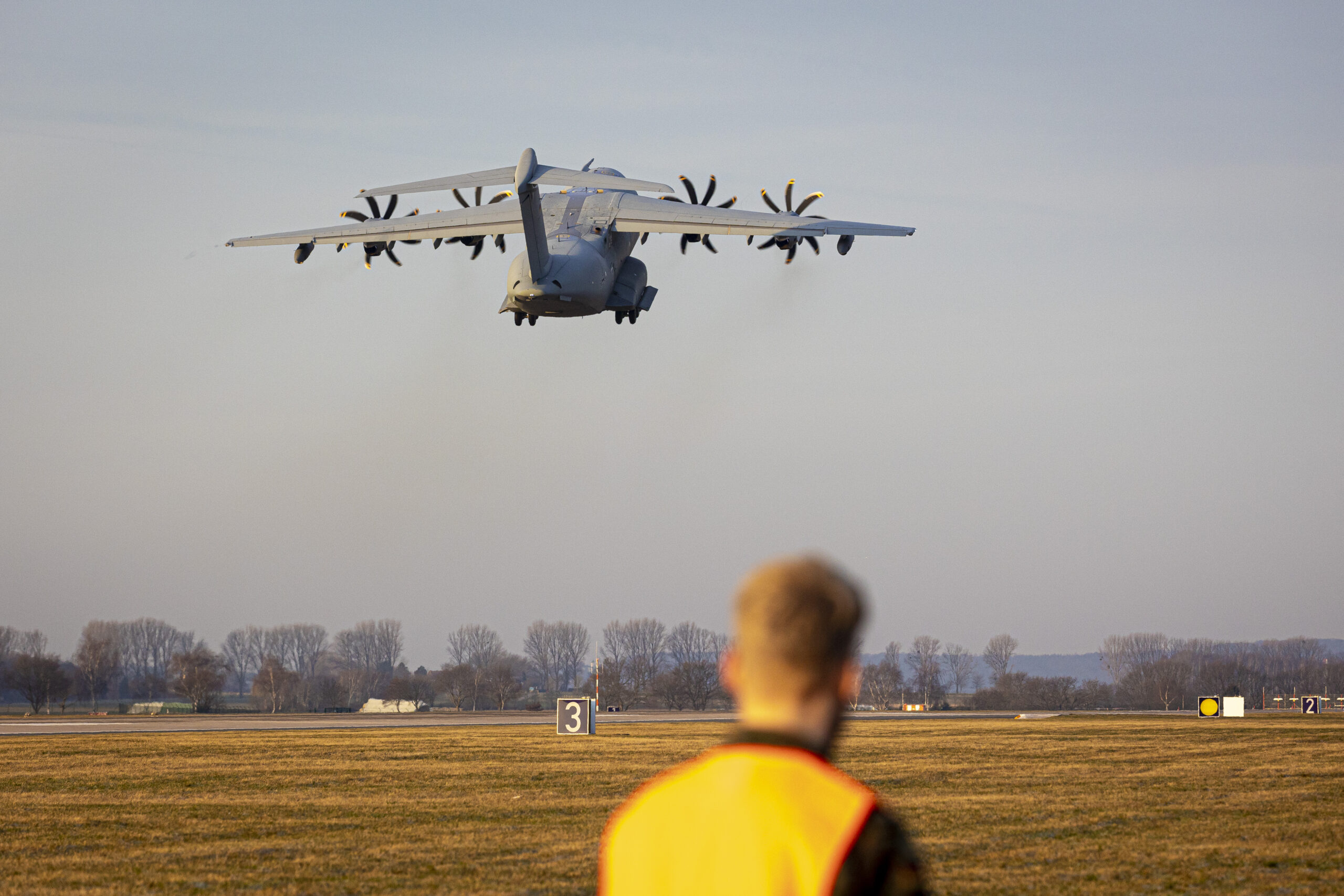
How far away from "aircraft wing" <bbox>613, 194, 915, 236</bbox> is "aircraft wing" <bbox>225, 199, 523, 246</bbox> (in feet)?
13.1

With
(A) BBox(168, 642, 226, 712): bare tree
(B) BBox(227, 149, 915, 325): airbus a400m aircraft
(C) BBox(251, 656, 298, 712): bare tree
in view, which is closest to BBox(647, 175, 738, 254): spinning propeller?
(B) BBox(227, 149, 915, 325): airbus a400m aircraft

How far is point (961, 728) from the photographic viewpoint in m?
55.3

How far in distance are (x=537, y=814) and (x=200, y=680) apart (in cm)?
10329

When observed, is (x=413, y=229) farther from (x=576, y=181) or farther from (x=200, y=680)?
(x=200, y=680)

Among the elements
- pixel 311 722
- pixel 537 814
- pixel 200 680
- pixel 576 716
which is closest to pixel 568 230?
pixel 576 716

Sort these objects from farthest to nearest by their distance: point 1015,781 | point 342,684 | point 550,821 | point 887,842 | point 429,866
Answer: point 342,684 < point 1015,781 < point 550,821 < point 429,866 < point 887,842

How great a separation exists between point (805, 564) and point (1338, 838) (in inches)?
752

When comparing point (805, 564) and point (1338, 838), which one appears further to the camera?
point (1338, 838)

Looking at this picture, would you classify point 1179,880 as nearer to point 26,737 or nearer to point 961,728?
point 961,728

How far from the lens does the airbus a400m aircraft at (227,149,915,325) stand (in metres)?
35.0

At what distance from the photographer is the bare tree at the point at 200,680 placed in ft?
368

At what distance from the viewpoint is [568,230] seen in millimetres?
39875

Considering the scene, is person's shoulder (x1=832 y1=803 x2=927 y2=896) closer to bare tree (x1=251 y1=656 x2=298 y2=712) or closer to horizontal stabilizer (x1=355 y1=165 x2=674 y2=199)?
horizontal stabilizer (x1=355 y1=165 x2=674 y2=199)

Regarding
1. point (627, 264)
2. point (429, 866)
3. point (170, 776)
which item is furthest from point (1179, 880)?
point (627, 264)
